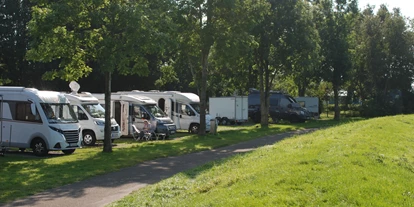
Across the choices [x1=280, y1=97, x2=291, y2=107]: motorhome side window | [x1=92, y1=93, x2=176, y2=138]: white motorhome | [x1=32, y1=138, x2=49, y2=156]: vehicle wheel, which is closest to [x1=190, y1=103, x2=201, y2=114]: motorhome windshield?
[x1=92, y1=93, x2=176, y2=138]: white motorhome

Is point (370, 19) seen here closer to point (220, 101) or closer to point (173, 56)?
point (220, 101)

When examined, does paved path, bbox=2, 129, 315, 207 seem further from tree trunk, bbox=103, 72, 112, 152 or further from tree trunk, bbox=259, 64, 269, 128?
tree trunk, bbox=259, 64, 269, 128

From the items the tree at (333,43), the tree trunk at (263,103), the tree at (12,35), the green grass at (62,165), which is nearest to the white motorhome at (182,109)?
the tree trunk at (263,103)

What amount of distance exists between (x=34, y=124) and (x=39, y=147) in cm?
93

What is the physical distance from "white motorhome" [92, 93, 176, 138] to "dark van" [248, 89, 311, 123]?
18.6m

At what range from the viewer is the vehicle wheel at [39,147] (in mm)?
17578

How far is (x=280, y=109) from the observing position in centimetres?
4259

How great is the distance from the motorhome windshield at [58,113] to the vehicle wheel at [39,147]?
2.95 ft

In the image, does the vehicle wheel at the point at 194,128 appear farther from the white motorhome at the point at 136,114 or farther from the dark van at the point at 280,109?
the dark van at the point at 280,109

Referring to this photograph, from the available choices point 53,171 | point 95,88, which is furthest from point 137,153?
point 95,88

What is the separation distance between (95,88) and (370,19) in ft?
105

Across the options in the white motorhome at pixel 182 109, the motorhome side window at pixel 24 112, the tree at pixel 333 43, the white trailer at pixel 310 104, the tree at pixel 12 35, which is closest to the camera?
the motorhome side window at pixel 24 112

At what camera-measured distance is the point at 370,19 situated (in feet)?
171

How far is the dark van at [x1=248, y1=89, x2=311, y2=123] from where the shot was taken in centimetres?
4197
